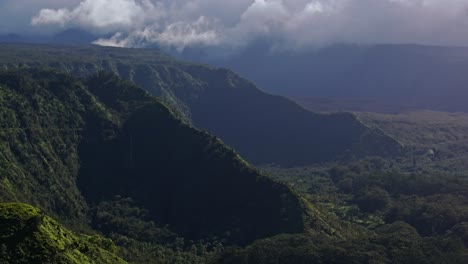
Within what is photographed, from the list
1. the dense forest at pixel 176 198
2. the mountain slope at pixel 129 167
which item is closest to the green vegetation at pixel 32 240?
the dense forest at pixel 176 198

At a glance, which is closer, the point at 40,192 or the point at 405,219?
the point at 40,192

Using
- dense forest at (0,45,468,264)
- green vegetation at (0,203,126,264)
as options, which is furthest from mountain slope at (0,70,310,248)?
green vegetation at (0,203,126,264)

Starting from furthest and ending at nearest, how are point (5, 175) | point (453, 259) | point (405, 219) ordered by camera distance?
point (405, 219) < point (5, 175) < point (453, 259)

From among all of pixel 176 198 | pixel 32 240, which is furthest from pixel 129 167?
pixel 32 240

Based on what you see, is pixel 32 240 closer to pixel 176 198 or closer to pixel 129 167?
pixel 176 198

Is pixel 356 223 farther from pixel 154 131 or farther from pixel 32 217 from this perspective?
pixel 32 217

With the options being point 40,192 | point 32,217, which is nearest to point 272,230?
point 40,192

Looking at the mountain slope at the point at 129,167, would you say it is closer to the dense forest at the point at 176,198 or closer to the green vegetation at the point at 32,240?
the dense forest at the point at 176,198
